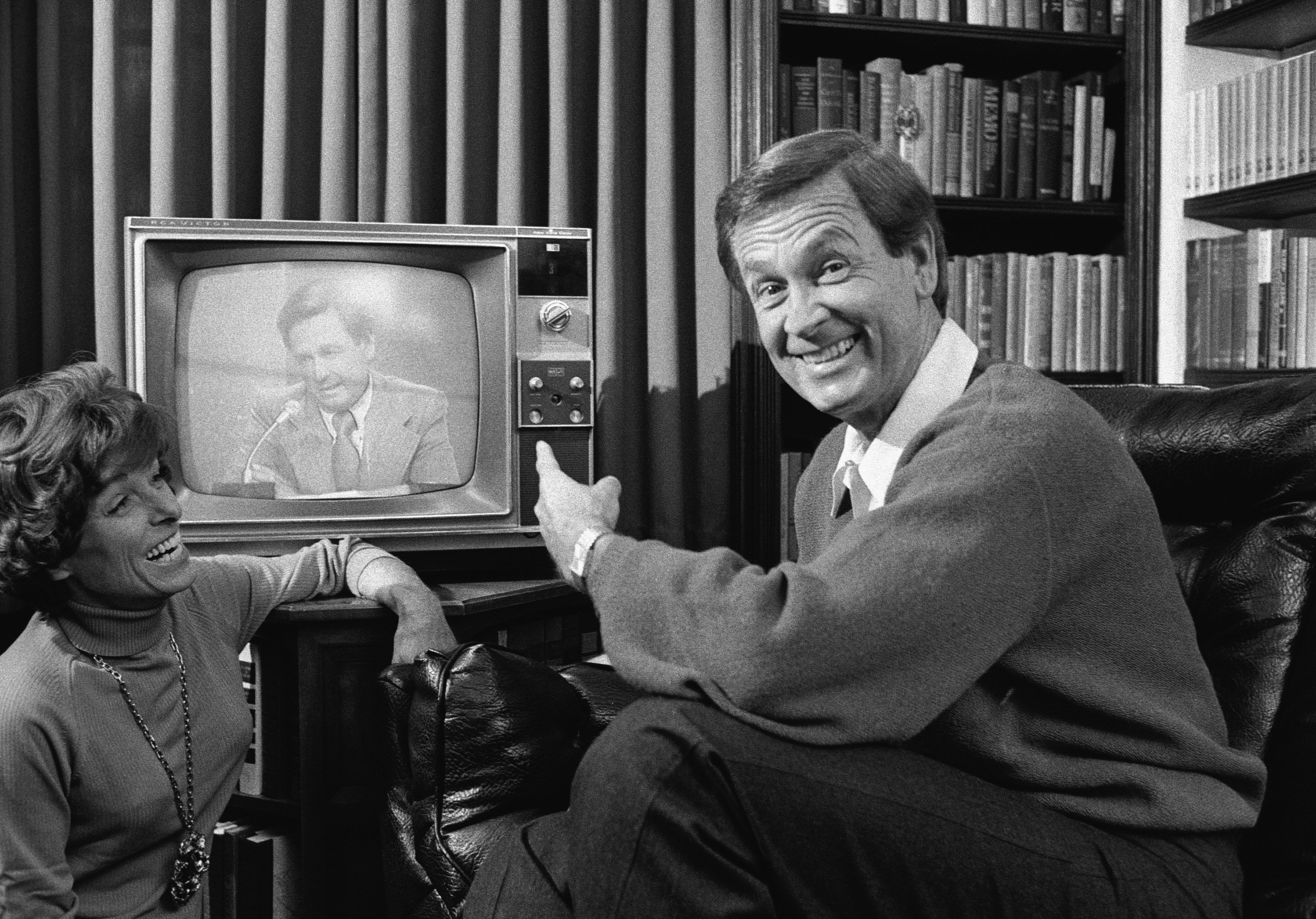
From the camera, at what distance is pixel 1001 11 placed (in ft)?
7.33

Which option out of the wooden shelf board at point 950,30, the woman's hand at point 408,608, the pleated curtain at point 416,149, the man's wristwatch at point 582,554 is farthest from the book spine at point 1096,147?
the man's wristwatch at point 582,554

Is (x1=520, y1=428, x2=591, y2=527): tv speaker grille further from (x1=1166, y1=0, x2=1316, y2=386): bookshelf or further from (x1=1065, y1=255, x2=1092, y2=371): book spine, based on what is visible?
(x1=1166, y1=0, x2=1316, y2=386): bookshelf

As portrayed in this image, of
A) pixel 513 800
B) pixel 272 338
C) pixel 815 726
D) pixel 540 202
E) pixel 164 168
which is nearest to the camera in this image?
pixel 815 726

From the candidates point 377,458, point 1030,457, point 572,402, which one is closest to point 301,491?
point 377,458

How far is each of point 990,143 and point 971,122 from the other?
0.19 ft

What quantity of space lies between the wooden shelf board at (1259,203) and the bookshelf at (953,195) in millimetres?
96

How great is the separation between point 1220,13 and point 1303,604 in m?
1.54

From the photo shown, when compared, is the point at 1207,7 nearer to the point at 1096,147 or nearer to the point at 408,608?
the point at 1096,147

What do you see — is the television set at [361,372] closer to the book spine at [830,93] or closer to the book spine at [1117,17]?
the book spine at [830,93]

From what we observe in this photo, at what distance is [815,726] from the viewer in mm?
859

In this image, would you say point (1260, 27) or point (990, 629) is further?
point (1260, 27)

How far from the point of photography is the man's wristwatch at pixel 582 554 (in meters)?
1.00

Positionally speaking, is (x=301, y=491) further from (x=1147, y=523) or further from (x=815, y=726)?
(x=1147, y=523)

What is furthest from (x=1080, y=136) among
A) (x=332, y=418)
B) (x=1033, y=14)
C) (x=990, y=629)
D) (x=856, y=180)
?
(x=990, y=629)
